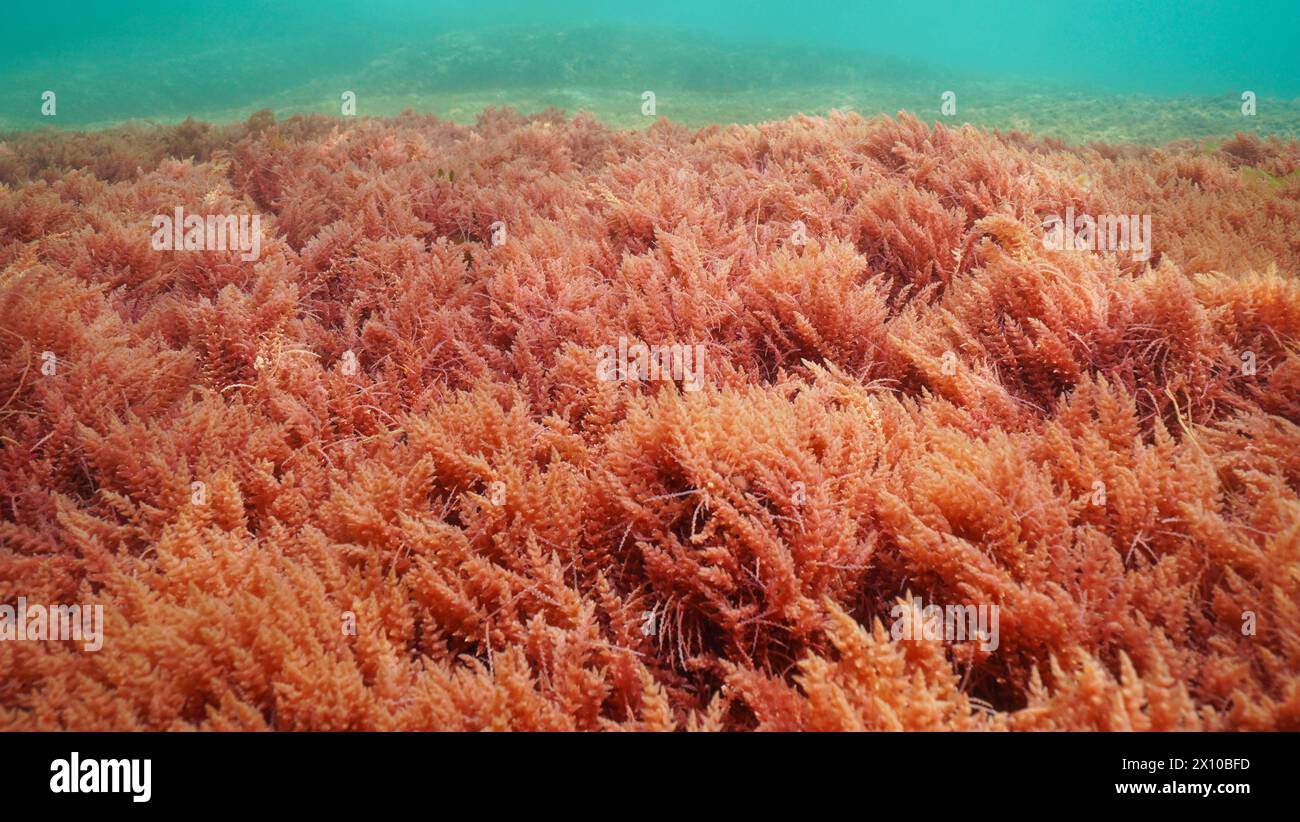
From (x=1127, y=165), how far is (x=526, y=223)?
5.47m

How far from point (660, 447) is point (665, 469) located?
9cm

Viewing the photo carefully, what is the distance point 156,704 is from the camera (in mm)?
1661

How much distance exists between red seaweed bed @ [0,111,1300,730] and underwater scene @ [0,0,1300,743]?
17 mm

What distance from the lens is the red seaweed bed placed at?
5.67 feet

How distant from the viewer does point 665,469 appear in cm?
241

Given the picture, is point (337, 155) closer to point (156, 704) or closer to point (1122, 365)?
point (156, 704)

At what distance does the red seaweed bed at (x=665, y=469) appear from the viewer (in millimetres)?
1729

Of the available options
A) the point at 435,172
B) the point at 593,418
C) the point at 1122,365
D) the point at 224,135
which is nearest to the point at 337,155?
the point at 435,172
